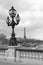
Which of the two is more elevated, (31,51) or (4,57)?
(31,51)

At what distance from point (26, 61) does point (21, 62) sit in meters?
0.48

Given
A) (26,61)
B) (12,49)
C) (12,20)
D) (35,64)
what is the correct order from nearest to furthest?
(35,64) → (26,61) → (12,49) → (12,20)

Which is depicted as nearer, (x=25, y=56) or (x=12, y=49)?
(x=25, y=56)

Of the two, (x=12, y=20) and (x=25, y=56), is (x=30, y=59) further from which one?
(x=12, y=20)

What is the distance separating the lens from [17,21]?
13.7 meters

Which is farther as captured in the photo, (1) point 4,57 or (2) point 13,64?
(1) point 4,57

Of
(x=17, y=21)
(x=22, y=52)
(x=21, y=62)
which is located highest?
(x=17, y=21)

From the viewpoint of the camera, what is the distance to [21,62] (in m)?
11.9

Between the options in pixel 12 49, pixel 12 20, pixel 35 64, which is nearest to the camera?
pixel 35 64

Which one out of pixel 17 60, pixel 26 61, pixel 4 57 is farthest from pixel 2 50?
pixel 26 61

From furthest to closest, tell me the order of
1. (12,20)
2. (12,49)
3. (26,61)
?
(12,20) → (12,49) → (26,61)

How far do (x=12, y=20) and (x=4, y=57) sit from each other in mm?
4069

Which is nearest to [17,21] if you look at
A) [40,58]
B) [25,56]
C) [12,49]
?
[12,49]

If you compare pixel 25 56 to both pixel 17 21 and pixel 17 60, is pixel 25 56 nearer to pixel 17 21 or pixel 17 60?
pixel 17 60
